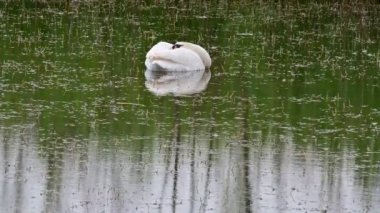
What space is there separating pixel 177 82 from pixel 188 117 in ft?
9.05

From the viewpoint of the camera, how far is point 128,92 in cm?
1456

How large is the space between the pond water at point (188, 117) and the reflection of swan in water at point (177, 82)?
0.05 meters

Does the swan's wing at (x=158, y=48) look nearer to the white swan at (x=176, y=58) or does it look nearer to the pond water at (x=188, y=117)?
the white swan at (x=176, y=58)

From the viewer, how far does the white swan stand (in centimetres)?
1648

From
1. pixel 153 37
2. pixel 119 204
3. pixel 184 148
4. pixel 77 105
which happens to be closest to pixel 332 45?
pixel 153 37

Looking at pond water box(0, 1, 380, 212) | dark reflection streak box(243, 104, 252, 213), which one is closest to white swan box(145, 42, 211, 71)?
pond water box(0, 1, 380, 212)

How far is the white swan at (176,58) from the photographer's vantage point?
16484 mm

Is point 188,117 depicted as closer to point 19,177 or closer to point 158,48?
point 19,177

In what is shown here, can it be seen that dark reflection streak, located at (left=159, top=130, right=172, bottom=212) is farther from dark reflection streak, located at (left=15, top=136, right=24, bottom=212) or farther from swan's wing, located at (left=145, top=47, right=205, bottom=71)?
swan's wing, located at (left=145, top=47, right=205, bottom=71)

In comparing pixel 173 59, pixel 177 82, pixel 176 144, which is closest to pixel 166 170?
pixel 176 144

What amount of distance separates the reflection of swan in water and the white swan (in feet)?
0.27

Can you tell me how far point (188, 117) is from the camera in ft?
43.1

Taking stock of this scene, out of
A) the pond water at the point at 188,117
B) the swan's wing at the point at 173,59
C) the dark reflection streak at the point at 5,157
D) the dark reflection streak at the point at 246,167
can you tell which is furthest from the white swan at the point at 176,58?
the dark reflection streak at the point at 5,157

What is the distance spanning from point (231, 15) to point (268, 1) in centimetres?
251
